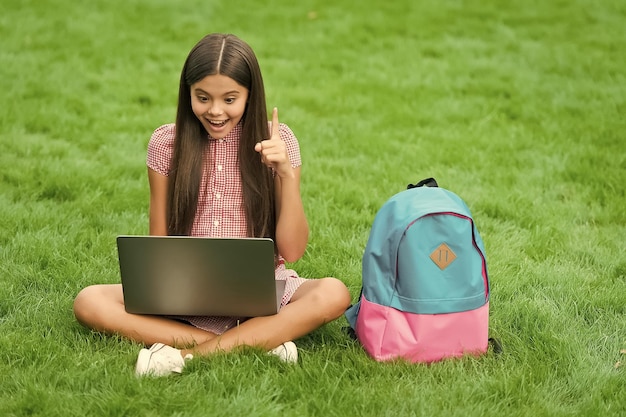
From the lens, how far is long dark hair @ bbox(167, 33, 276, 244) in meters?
3.09

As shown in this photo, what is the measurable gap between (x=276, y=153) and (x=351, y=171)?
2.14 meters

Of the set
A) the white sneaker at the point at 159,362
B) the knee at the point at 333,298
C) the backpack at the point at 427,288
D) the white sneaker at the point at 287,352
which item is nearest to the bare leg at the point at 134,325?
the white sneaker at the point at 159,362

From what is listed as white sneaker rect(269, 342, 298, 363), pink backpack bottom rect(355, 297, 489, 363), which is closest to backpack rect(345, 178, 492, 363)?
pink backpack bottom rect(355, 297, 489, 363)

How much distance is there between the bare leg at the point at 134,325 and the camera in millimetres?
3064

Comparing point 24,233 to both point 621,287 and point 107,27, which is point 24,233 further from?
point 107,27

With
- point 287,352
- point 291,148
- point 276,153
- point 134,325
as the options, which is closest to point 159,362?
point 134,325

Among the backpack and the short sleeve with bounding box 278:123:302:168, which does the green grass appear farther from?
the short sleeve with bounding box 278:123:302:168

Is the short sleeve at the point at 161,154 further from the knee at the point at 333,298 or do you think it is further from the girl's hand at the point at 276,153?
the knee at the point at 333,298

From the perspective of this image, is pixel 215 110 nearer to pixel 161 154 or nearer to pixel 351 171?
pixel 161 154

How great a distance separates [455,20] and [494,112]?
262 centimetres

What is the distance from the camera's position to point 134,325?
10.1 ft

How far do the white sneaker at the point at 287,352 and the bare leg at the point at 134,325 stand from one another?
0.26 metres

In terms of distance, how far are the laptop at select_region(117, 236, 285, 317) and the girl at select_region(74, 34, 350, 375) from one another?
94 millimetres

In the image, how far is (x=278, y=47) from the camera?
733 cm
